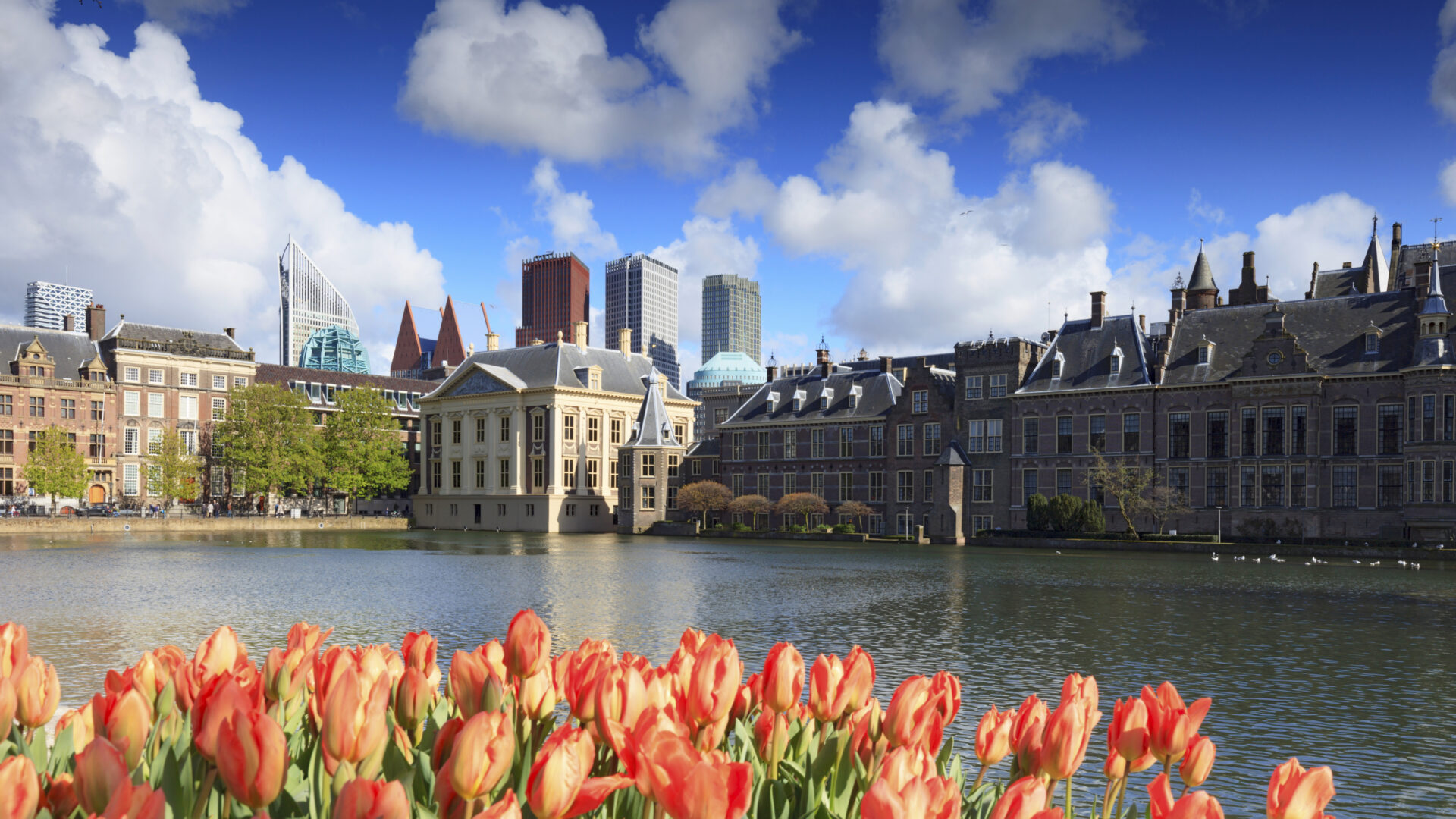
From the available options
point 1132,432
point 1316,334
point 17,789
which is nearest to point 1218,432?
point 1132,432

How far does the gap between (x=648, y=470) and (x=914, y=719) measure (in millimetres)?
82042

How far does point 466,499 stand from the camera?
9488cm

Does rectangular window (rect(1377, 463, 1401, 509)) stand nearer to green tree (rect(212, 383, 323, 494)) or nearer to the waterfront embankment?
the waterfront embankment

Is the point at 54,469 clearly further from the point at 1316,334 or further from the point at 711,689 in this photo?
the point at 711,689

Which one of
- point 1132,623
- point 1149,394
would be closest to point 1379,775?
point 1132,623

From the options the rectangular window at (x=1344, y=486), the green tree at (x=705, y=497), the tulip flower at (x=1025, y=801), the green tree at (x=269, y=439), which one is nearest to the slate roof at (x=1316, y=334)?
the rectangular window at (x=1344, y=486)

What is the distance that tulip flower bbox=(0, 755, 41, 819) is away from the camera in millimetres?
3176

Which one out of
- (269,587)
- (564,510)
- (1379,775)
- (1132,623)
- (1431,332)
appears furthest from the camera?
(564,510)

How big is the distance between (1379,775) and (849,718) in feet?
30.2

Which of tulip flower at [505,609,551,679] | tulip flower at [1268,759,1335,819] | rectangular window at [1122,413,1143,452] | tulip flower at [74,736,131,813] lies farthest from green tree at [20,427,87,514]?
tulip flower at [1268,759,1335,819]

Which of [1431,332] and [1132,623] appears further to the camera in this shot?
[1431,332]

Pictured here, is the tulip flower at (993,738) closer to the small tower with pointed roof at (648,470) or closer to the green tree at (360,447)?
the small tower with pointed roof at (648,470)

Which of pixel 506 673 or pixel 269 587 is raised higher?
pixel 506 673

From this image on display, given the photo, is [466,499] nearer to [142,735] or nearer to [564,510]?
[564,510]
